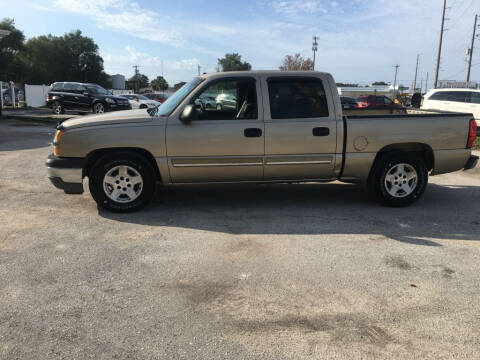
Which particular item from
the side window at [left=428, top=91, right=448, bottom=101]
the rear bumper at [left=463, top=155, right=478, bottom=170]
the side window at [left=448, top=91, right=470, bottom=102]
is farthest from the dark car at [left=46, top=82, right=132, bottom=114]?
the rear bumper at [left=463, top=155, right=478, bottom=170]

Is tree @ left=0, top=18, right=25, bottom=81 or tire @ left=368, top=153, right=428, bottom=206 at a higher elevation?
tree @ left=0, top=18, right=25, bottom=81

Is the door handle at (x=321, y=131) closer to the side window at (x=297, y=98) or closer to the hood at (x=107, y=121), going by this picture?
the side window at (x=297, y=98)

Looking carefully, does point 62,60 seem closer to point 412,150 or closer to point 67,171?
point 67,171

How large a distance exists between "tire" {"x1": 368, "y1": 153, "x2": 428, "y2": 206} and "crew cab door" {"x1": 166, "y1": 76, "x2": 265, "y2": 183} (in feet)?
5.49

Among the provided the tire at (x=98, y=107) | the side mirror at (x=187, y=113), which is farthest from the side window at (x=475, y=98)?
the tire at (x=98, y=107)

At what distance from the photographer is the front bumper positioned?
502 centimetres

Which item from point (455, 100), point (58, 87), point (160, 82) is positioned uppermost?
point (160, 82)

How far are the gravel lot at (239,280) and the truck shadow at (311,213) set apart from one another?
1.3 inches

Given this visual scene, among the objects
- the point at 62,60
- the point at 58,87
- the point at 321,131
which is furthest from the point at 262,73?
the point at 62,60

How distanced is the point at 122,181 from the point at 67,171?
673 mm

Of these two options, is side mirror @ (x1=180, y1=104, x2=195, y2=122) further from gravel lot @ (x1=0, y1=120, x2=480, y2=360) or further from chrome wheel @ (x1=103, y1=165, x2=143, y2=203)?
gravel lot @ (x1=0, y1=120, x2=480, y2=360)

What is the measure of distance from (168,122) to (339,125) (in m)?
2.21

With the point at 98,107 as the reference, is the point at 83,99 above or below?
above

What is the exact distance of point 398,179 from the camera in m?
5.62
